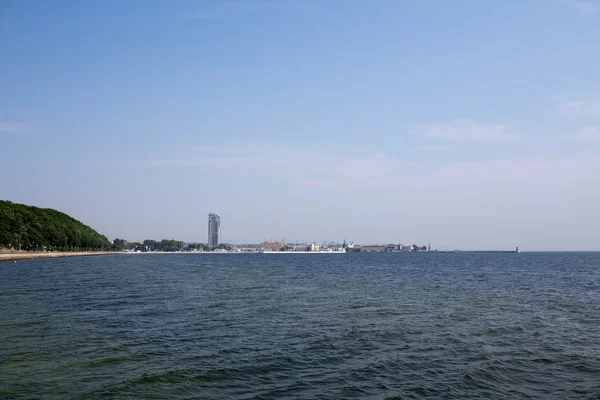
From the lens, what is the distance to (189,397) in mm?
16047

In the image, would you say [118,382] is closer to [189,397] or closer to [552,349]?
[189,397]

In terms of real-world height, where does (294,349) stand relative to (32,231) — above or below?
below

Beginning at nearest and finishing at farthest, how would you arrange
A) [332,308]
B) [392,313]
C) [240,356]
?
[240,356] → [392,313] → [332,308]

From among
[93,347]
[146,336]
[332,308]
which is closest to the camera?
[93,347]

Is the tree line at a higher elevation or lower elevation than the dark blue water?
higher

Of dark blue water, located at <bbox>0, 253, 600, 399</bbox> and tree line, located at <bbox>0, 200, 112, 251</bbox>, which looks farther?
tree line, located at <bbox>0, 200, 112, 251</bbox>

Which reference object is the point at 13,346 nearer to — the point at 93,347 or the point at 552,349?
the point at 93,347

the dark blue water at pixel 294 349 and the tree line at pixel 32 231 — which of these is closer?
the dark blue water at pixel 294 349

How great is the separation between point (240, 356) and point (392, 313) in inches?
691

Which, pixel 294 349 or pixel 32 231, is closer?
pixel 294 349

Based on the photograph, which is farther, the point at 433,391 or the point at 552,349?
the point at 552,349

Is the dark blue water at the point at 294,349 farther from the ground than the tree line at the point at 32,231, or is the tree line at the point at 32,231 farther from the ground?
the tree line at the point at 32,231

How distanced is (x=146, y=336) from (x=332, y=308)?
17.0 metres

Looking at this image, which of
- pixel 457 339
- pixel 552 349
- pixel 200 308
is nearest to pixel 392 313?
pixel 457 339
